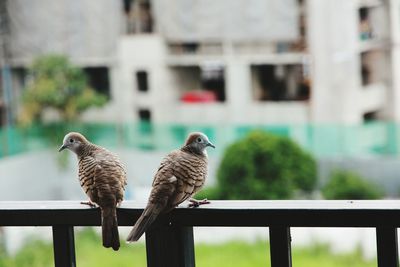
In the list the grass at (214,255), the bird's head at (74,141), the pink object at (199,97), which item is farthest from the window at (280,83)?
the bird's head at (74,141)

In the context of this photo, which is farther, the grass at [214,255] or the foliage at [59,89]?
the foliage at [59,89]

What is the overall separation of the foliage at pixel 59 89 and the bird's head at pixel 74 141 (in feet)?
20.3

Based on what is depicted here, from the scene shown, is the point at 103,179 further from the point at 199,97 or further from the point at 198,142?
the point at 199,97

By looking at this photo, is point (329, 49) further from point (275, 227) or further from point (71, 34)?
point (275, 227)

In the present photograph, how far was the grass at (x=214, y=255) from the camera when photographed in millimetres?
4520

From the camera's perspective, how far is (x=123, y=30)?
6.60 m

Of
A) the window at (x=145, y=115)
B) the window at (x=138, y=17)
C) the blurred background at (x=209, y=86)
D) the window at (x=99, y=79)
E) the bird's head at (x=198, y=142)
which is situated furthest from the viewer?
the window at (x=99, y=79)

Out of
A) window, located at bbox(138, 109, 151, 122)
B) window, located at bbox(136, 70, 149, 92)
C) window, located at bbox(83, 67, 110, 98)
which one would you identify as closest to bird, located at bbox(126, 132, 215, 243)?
window, located at bbox(136, 70, 149, 92)

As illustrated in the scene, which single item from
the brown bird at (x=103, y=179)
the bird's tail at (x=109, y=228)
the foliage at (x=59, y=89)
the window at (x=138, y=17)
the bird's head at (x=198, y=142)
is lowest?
the bird's tail at (x=109, y=228)

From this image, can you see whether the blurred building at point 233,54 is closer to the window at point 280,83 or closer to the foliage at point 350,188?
the window at point 280,83

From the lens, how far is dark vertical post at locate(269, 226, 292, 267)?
383mm

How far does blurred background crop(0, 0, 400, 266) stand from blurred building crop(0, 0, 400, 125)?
1 centimetres

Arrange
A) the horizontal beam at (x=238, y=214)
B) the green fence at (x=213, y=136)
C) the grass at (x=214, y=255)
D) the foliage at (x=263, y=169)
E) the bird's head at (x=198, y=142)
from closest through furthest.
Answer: the horizontal beam at (x=238, y=214), the bird's head at (x=198, y=142), the grass at (x=214, y=255), the foliage at (x=263, y=169), the green fence at (x=213, y=136)

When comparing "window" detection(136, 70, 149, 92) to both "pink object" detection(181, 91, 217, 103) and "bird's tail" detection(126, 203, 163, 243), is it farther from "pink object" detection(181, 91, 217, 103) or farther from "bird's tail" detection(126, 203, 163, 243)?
"bird's tail" detection(126, 203, 163, 243)
